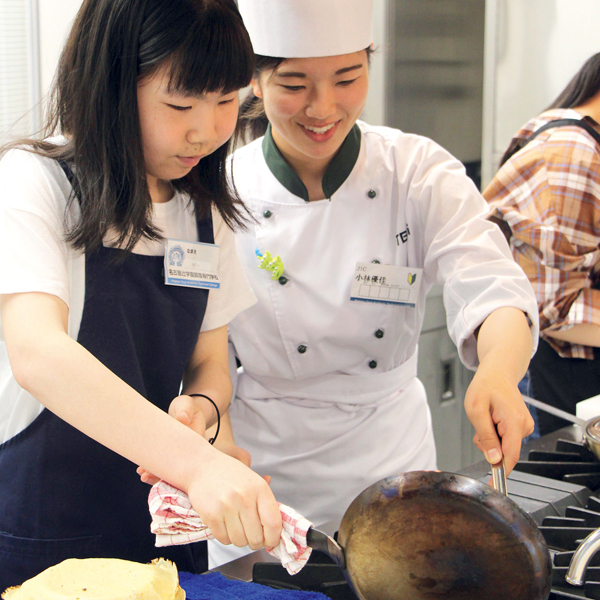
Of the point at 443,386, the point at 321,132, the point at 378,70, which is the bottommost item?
the point at 443,386

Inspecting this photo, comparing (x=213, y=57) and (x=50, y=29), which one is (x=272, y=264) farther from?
(x=50, y=29)

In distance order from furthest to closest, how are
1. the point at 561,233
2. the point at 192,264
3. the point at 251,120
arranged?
1. the point at 561,233
2. the point at 251,120
3. the point at 192,264

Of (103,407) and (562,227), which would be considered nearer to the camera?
(103,407)

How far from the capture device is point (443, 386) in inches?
102

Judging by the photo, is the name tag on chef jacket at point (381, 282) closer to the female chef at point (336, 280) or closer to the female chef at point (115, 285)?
the female chef at point (336, 280)

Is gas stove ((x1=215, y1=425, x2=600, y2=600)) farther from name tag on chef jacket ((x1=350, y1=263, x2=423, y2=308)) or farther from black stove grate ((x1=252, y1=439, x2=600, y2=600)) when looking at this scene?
name tag on chef jacket ((x1=350, y1=263, x2=423, y2=308))

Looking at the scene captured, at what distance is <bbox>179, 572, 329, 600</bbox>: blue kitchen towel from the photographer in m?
0.85

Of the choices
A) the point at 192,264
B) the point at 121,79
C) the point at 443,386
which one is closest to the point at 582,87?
the point at 443,386

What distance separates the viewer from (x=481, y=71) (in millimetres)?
3100

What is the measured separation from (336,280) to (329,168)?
0.75ft

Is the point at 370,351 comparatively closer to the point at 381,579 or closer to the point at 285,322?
the point at 285,322

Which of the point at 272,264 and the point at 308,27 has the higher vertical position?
the point at 308,27

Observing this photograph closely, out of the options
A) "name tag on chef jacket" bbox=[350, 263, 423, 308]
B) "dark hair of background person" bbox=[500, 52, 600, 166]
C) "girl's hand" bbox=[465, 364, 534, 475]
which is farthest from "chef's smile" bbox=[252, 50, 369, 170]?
"dark hair of background person" bbox=[500, 52, 600, 166]

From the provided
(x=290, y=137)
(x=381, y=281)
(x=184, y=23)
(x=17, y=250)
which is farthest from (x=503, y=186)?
(x=17, y=250)
